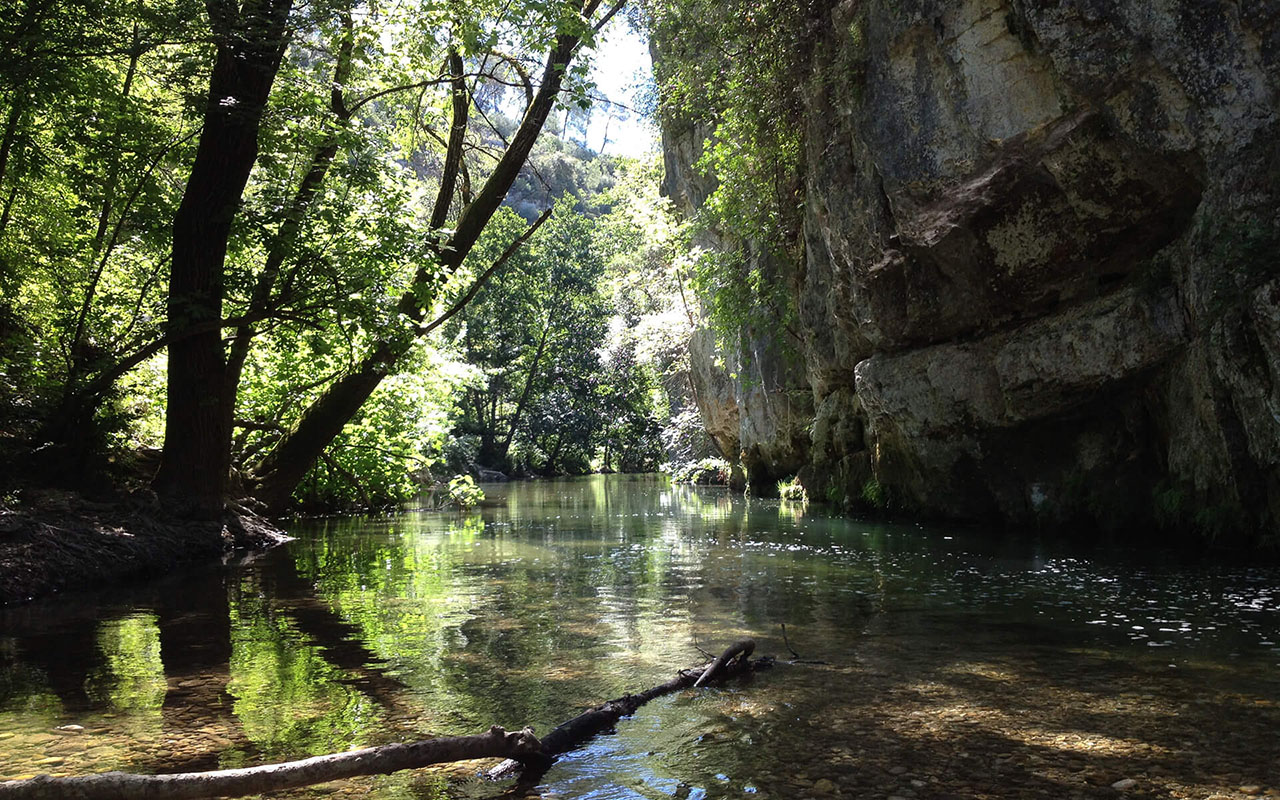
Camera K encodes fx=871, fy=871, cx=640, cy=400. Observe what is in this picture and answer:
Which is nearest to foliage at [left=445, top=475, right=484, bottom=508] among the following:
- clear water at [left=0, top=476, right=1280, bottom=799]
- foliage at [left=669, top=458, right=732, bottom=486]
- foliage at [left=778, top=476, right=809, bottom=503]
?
foliage at [left=778, top=476, right=809, bottom=503]

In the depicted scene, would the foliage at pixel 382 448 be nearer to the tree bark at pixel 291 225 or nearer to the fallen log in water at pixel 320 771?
the tree bark at pixel 291 225

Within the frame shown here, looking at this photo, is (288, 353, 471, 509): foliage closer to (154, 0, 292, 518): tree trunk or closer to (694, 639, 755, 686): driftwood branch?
(154, 0, 292, 518): tree trunk

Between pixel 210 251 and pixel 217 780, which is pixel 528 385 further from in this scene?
pixel 217 780

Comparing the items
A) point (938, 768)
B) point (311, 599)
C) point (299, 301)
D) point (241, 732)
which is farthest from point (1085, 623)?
point (299, 301)

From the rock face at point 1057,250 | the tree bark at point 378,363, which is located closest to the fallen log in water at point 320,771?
the rock face at point 1057,250

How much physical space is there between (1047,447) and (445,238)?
939 centimetres

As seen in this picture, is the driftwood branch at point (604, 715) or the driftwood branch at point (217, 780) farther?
the driftwood branch at point (604, 715)

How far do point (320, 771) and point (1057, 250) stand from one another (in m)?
11.8

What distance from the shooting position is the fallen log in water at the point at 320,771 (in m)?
2.56

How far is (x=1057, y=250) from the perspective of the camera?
39.1 feet

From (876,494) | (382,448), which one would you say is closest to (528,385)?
(382,448)

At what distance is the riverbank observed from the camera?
8.26m

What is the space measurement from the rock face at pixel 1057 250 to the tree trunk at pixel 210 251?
28.4 ft

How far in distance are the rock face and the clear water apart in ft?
8.56
